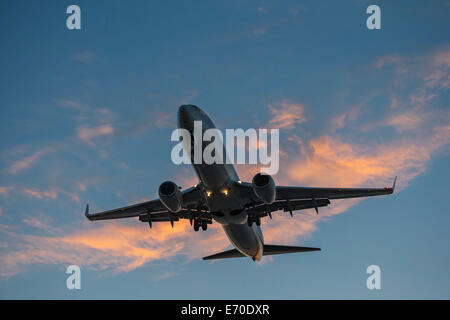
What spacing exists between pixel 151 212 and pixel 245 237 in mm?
8650

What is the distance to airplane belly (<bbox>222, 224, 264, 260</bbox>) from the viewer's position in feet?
116

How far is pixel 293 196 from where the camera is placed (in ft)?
116

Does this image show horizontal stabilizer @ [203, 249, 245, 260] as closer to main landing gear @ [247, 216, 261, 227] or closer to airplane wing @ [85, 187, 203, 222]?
airplane wing @ [85, 187, 203, 222]

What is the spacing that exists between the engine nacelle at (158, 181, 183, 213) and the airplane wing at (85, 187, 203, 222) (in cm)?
292

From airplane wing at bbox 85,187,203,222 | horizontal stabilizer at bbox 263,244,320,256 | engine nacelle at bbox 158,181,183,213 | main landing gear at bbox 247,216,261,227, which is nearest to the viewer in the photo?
engine nacelle at bbox 158,181,183,213

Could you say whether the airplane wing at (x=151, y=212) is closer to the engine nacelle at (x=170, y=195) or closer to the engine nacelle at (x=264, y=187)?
the engine nacelle at (x=170, y=195)

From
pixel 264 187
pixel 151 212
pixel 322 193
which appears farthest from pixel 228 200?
pixel 151 212

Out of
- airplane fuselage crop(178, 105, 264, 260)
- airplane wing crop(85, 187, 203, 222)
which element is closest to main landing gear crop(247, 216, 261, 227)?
airplane fuselage crop(178, 105, 264, 260)

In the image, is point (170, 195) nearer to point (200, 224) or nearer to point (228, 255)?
point (200, 224)

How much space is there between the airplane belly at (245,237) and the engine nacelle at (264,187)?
5.59 meters

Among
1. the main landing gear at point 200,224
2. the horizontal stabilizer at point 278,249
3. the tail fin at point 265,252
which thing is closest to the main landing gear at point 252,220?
the main landing gear at point 200,224

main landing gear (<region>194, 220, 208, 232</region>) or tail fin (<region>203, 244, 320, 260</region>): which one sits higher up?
main landing gear (<region>194, 220, 208, 232</region>)

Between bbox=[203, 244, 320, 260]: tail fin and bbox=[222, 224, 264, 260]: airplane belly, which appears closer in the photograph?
bbox=[222, 224, 264, 260]: airplane belly
